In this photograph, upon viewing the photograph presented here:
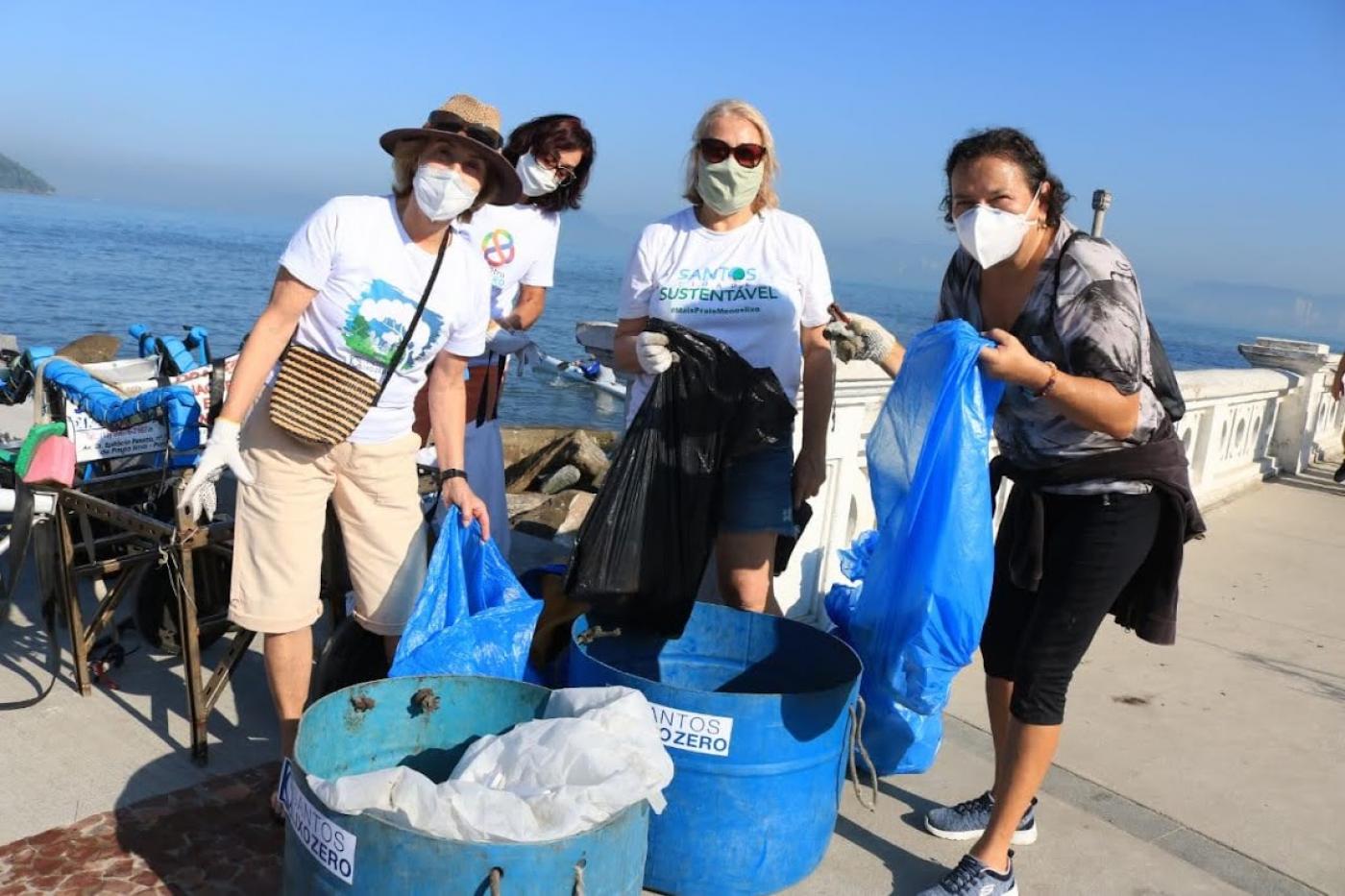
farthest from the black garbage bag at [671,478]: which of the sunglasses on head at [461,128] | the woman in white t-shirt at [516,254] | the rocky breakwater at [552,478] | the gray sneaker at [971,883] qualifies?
the rocky breakwater at [552,478]

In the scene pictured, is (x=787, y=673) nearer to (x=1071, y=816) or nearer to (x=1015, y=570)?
(x=1015, y=570)

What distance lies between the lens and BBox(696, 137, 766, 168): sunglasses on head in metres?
3.13

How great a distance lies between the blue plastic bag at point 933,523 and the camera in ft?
8.84

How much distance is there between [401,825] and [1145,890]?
6.88 ft

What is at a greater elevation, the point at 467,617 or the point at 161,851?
the point at 467,617

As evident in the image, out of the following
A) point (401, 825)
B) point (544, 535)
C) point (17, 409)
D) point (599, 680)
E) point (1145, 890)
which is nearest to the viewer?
point (401, 825)

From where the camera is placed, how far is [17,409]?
5.35m

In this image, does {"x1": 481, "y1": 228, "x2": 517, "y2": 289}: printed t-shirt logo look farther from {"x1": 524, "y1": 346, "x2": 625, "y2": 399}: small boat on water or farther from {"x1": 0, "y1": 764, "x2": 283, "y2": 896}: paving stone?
{"x1": 524, "y1": 346, "x2": 625, "y2": 399}: small boat on water

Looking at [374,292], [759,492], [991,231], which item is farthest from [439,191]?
[991,231]

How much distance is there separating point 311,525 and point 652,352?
3.31 feet

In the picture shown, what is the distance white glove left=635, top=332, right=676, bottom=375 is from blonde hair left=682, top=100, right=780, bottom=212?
47 cm

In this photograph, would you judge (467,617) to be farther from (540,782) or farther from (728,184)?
(728,184)

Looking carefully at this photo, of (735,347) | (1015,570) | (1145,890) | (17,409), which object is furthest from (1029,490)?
(17,409)

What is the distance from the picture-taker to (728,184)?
125 inches
